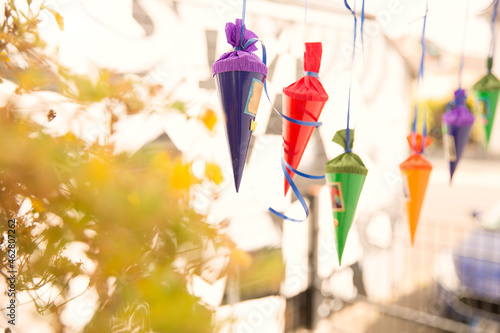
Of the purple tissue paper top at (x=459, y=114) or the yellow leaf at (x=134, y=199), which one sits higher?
the purple tissue paper top at (x=459, y=114)

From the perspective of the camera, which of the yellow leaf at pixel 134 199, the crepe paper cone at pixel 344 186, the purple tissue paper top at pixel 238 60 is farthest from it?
the yellow leaf at pixel 134 199

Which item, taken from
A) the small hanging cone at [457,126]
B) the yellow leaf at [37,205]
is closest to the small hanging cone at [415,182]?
the small hanging cone at [457,126]

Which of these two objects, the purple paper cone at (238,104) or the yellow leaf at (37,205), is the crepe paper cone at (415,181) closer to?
the purple paper cone at (238,104)

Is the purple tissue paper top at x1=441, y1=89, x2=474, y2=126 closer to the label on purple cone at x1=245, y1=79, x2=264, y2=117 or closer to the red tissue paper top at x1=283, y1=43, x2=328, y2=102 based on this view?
the red tissue paper top at x1=283, y1=43, x2=328, y2=102

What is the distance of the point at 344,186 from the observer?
2.23 ft

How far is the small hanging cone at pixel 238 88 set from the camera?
0.54 meters

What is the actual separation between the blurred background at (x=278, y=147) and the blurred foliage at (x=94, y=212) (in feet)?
0.04

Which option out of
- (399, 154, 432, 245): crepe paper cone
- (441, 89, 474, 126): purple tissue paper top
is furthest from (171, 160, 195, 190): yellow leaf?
(441, 89, 474, 126): purple tissue paper top

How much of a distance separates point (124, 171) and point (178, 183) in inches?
4.6

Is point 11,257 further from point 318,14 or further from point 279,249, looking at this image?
point 318,14

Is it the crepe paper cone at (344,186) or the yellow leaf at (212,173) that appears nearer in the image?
the crepe paper cone at (344,186)

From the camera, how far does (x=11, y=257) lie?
837 mm

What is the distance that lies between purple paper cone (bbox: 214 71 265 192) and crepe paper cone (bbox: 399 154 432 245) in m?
0.44

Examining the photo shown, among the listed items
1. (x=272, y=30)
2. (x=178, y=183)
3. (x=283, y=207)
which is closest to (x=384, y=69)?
(x=272, y=30)
